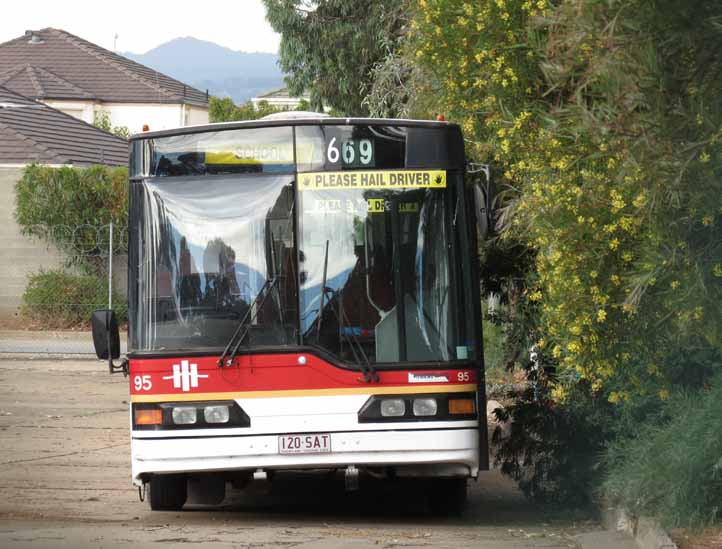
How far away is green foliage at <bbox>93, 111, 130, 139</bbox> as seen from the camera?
49.0m

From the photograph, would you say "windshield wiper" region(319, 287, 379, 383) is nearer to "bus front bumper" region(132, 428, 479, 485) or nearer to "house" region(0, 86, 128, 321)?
"bus front bumper" region(132, 428, 479, 485)

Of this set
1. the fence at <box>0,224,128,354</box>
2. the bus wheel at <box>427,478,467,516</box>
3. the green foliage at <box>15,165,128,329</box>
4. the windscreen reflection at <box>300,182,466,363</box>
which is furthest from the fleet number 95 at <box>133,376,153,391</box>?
the green foliage at <box>15,165,128,329</box>

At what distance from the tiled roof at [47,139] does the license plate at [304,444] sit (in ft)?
77.2

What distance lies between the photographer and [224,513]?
9.88 m

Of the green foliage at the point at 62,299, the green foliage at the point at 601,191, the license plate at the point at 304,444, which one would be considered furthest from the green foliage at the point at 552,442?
the green foliage at the point at 62,299

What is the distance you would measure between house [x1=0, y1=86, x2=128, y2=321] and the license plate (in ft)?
63.6

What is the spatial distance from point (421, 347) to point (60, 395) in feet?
34.7

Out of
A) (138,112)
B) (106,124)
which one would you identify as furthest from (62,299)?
(138,112)

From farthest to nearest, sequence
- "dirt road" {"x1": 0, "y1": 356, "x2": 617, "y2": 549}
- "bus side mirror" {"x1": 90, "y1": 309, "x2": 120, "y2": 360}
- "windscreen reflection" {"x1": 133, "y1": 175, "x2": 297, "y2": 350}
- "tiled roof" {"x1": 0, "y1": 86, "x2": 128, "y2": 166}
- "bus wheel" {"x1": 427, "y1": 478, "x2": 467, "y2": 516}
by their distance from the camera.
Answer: "tiled roof" {"x1": 0, "y1": 86, "x2": 128, "y2": 166}
"bus wheel" {"x1": 427, "y1": 478, "x2": 467, "y2": 516}
"bus side mirror" {"x1": 90, "y1": 309, "x2": 120, "y2": 360}
"windscreen reflection" {"x1": 133, "y1": 175, "x2": 297, "y2": 350}
"dirt road" {"x1": 0, "y1": 356, "x2": 617, "y2": 549}

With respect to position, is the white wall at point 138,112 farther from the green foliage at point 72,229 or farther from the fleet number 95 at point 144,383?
the fleet number 95 at point 144,383

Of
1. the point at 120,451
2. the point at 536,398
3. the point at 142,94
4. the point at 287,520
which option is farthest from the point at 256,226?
the point at 142,94

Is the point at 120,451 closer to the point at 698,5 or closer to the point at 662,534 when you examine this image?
the point at 662,534

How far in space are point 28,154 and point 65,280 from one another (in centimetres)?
603

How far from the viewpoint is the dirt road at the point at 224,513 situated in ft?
27.0
